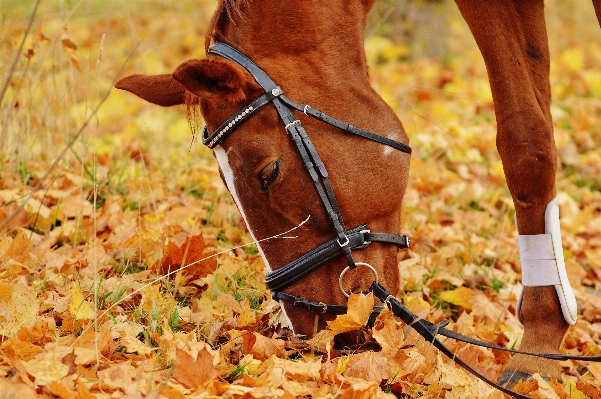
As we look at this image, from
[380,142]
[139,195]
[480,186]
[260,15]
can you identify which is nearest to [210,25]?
[260,15]

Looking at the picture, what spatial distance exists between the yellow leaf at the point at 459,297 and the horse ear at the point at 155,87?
171 cm

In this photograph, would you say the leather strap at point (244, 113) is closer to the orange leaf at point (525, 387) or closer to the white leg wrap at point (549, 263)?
the white leg wrap at point (549, 263)

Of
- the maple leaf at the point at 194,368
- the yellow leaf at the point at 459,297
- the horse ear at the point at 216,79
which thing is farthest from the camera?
the yellow leaf at the point at 459,297

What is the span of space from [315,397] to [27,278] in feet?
4.86

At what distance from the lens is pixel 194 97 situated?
2.61m

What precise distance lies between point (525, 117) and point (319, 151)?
1013 millimetres

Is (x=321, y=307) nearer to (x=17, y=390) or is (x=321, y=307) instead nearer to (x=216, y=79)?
(x=216, y=79)

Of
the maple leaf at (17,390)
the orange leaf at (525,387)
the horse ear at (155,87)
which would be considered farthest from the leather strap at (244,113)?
the orange leaf at (525,387)

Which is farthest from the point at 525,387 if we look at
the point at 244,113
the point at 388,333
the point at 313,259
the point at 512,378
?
the point at 244,113

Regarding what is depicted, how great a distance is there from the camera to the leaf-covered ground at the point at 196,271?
84.7 inches

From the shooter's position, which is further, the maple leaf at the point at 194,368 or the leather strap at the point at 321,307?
the leather strap at the point at 321,307

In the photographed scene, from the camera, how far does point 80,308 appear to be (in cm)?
240

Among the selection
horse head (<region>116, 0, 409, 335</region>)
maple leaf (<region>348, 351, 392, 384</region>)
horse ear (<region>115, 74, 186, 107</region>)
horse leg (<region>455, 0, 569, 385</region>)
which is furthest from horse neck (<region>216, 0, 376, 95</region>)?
maple leaf (<region>348, 351, 392, 384</region>)

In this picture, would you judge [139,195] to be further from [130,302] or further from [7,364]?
[7,364]
